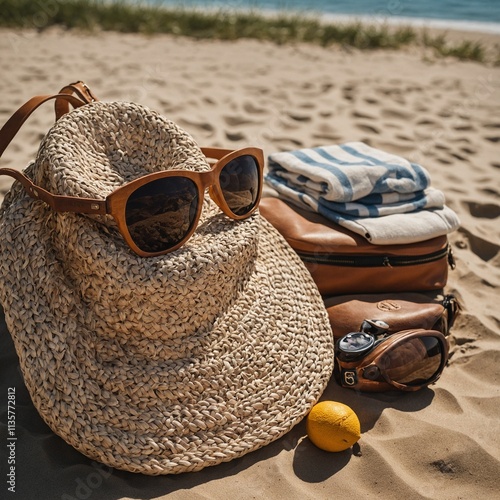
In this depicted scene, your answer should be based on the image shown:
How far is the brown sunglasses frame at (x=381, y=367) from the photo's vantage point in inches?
76.9

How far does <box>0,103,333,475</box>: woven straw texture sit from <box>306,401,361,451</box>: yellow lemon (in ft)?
0.20

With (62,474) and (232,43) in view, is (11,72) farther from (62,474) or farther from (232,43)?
(62,474)

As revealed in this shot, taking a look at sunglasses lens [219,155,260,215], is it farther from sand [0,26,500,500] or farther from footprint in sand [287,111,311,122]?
footprint in sand [287,111,311,122]

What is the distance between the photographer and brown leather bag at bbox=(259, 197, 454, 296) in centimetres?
233

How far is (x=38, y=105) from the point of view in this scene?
6.19ft

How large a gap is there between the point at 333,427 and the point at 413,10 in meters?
13.2

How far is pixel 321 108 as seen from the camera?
470 cm

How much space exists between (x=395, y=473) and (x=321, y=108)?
11.5 ft

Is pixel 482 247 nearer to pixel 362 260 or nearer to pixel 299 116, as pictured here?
pixel 362 260

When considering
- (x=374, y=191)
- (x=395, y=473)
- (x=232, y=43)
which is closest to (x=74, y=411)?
(x=395, y=473)

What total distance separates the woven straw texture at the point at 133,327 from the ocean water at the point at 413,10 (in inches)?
407

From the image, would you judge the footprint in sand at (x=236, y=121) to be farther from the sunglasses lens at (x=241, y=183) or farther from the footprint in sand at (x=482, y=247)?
the sunglasses lens at (x=241, y=183)

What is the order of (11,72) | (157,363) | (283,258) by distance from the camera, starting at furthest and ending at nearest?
1. (11,72)
2. (283,258)
3. (157,363)

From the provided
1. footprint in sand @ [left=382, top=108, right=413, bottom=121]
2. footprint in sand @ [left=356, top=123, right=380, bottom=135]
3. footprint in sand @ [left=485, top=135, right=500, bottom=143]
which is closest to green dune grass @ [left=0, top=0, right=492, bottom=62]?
footprint in sand @ [left=382, top=108, right=413, bottom=121]
